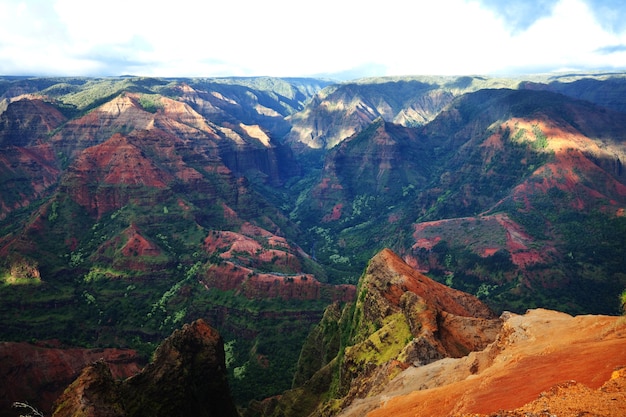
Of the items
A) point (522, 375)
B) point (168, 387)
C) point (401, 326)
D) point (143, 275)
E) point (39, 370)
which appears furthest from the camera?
point (143, 275)

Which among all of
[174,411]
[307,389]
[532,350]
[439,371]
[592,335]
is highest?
[592,335]

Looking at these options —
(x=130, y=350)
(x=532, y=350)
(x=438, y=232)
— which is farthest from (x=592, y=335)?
(x=438, y=232)

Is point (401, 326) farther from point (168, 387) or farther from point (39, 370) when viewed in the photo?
point (39, 370)

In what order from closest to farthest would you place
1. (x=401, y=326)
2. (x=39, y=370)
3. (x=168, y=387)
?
(x=168, y=387) → (x=401, y=326) → (x=39, y=370)

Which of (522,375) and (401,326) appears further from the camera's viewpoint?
(401,326)

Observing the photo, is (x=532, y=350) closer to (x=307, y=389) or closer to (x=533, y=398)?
(x=533, y=398)

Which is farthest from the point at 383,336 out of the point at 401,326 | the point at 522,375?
the point at 522,375

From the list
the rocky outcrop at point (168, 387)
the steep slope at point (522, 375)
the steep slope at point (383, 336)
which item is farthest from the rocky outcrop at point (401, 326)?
the rocky outcrop at point (168, 387)

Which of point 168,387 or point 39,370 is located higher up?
point 168,387
